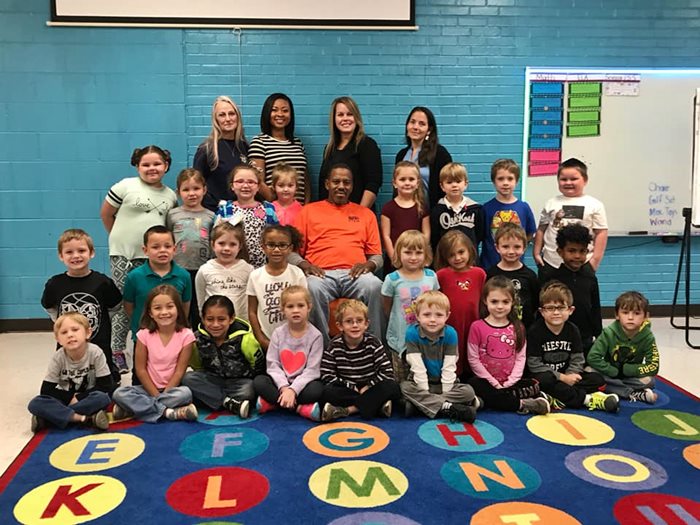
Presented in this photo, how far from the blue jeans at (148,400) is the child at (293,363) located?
0.35 m

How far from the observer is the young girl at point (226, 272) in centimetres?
330

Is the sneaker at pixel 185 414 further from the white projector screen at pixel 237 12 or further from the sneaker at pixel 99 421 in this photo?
the white projector screen at pixel 237 12

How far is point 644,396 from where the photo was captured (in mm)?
3105

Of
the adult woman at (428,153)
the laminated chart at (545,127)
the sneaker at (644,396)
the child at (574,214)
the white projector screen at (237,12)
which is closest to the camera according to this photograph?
the sneaker at (644,396)

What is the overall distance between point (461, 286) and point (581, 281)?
673mm

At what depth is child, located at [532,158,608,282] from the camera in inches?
147

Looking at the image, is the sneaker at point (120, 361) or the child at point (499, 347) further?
the sneaker at point (120, 361)

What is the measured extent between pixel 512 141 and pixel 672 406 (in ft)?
7.65

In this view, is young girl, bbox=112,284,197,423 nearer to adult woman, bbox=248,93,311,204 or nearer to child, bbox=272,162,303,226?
child, bbox=272,162,303,226

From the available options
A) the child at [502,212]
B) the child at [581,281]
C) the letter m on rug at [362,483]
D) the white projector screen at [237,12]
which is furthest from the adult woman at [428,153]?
the letter m on rug at [362,483]

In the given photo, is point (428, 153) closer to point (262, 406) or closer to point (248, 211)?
point (248, 211)

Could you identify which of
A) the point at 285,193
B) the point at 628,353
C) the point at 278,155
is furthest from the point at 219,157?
the point at 628,353

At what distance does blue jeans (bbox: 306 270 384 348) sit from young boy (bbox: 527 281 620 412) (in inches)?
31.8

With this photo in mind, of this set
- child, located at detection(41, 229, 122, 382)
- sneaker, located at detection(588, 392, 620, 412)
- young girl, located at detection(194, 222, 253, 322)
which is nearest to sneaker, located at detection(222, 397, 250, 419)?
young girl, located at detection(194, 222, 253, 322)
